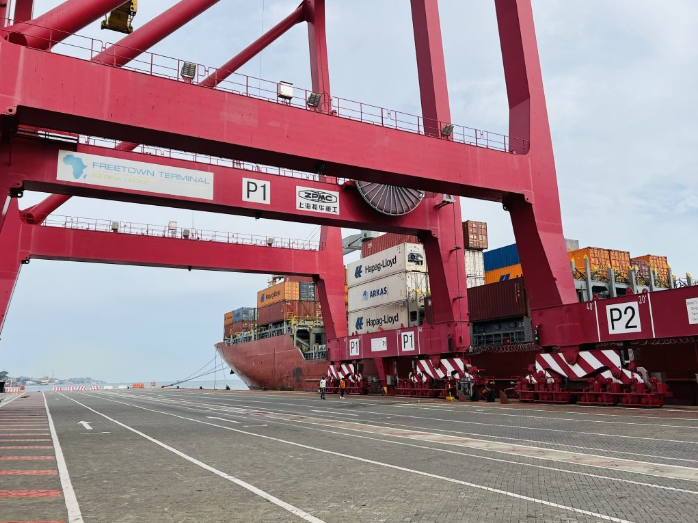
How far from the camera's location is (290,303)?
45156 millimetres

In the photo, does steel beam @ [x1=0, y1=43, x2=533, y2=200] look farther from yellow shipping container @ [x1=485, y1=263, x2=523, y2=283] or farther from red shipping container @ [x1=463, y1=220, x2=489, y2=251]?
red shipping container @ [x1=463, y1=220, x2=489, y2=251]

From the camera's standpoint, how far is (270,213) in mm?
21031

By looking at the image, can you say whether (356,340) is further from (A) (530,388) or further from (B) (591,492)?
(B) (591,492)

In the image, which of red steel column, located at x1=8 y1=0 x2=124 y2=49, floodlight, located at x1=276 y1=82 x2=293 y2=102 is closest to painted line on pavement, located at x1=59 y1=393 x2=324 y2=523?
floodlight, located at x1=276 y1=82 x2=293 y2=102

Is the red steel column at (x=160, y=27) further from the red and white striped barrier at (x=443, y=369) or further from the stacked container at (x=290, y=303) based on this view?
the stacked container at (x=290, y=303)

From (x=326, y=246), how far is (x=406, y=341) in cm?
881

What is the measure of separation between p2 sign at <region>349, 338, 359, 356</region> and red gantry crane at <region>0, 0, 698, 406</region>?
129cm

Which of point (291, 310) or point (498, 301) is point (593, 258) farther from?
point (291, 310)

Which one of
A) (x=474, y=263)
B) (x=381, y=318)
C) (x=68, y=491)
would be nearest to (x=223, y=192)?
(x=68, y=491)

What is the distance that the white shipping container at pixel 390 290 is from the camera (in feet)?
104

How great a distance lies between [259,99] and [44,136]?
7682 mm

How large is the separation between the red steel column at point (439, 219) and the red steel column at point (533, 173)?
3223 mm

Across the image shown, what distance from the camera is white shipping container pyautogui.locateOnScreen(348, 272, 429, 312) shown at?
104 feet

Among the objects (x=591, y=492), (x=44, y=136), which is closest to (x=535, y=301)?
(x=591, y=492)
